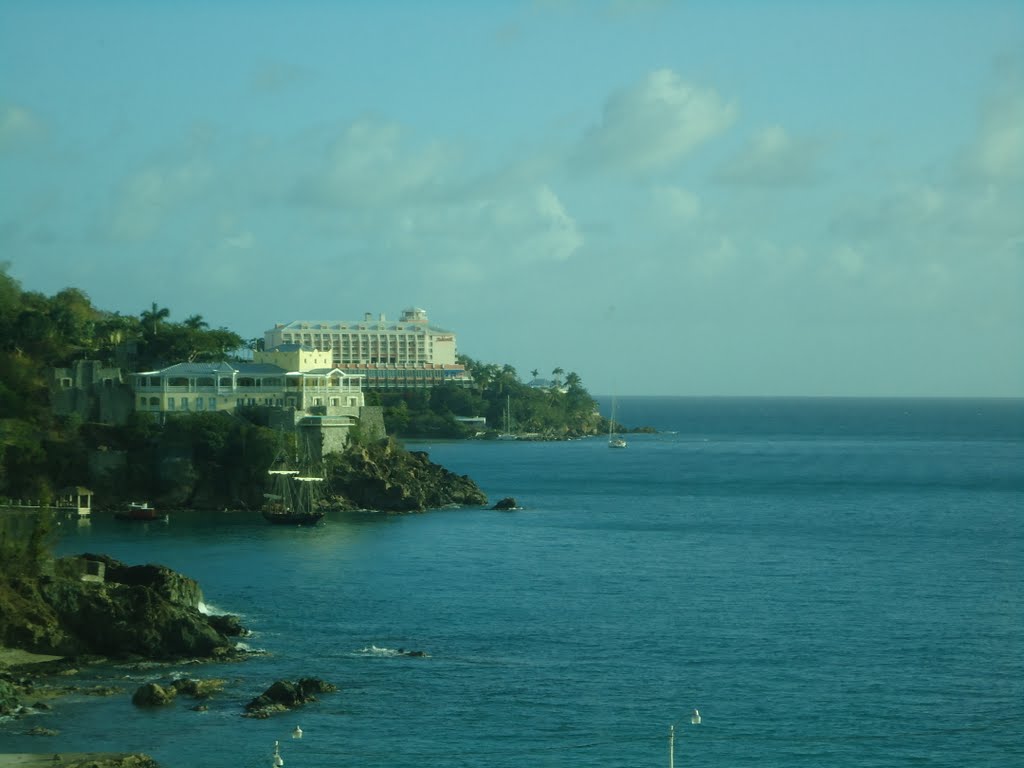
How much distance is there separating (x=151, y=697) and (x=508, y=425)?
153 metres

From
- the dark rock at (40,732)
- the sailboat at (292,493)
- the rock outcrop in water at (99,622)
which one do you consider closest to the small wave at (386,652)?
the rock outcrop in water at (99,622)

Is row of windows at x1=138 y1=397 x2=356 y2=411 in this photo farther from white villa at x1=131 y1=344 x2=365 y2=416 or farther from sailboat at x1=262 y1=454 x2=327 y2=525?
sailboat at x1=262 y1=454 x2=327 y2=525

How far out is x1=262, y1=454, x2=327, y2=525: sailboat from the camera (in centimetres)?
8338

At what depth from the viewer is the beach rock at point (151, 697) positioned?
37.9m

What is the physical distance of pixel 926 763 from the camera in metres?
34.5

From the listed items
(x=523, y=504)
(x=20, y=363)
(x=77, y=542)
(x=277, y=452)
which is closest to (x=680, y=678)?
(x=77, y=542)

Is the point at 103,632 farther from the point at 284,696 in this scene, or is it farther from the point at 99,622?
the point at 284,696

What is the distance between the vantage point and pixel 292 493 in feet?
276

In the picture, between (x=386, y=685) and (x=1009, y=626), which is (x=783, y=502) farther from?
(x=386, y=685)

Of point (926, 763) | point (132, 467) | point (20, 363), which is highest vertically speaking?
point (20, 363)

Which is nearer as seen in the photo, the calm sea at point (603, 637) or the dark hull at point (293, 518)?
the calm sea at point (603, 637)

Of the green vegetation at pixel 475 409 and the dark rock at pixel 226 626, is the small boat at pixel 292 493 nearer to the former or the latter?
the dark rock at pixel 226 626

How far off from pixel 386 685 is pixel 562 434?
15507cm

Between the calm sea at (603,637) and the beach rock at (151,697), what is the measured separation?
0.62m
